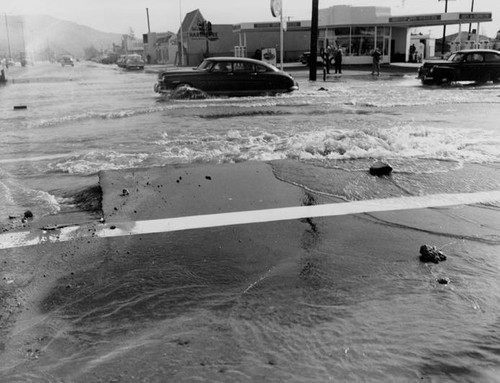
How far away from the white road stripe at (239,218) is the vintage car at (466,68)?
19.3 meters

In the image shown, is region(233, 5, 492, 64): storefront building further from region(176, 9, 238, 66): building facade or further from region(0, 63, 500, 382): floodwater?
region(0, 63, 500, 382): floodwater

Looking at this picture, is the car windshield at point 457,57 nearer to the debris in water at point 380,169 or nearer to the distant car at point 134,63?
the debris in water at point 380,169

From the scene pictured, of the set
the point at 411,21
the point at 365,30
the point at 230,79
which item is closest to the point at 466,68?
the point at 230,79

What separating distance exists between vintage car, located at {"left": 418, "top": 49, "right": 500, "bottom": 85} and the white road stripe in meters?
19.3

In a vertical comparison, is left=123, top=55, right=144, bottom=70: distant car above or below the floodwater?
above

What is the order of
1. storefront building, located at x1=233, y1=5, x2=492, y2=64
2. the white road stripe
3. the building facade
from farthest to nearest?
the building facade → storefront building, located at x1=233, y1=5, x2=492, y2=64 → the white road stripe

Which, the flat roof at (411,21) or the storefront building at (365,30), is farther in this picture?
the storefront building at (365,30)

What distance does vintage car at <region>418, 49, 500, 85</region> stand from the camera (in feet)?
77.9

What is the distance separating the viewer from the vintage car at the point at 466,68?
935 inches

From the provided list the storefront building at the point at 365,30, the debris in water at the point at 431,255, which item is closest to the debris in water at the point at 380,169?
the debris in water at the point at 431,255

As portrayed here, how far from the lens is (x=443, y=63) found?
24.0m

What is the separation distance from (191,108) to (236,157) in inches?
296

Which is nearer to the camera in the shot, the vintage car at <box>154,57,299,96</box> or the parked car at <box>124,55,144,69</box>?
the vintage car at <box>154,57,299,96</box>

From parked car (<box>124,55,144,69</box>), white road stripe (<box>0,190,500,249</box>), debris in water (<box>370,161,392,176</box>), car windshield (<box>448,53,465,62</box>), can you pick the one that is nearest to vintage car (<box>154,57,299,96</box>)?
car windshield (<box>448,53,465,62</box>)
